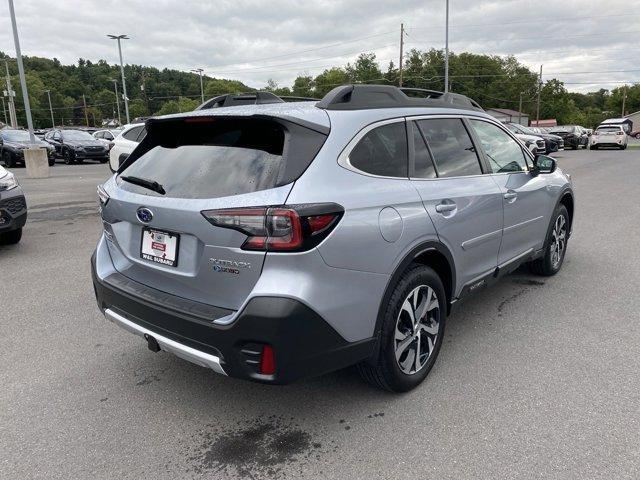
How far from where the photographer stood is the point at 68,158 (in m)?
23.8

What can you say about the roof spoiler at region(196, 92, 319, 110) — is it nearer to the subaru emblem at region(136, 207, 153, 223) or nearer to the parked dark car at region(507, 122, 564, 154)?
the subaru emblem at region(136, 207, 153, 223)

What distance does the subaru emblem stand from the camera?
8.81ft

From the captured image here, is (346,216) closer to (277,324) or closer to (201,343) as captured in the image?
(277,324)

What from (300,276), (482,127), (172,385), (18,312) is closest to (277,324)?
(300,276)

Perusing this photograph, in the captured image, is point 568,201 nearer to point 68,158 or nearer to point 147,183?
point 147,183

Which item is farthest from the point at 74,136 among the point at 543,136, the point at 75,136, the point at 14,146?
the point at 543,136

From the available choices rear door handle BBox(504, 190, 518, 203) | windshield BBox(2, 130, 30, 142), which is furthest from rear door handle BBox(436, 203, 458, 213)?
windshield BBox(2, 130, 30, 142)

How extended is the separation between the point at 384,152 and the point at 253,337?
1329mm

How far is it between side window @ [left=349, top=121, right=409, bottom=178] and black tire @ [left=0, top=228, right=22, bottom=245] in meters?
5.92

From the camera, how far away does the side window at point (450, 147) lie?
332 cm

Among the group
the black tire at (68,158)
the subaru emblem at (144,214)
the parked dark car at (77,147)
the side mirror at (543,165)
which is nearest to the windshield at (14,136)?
the parked dark car at (77,147)

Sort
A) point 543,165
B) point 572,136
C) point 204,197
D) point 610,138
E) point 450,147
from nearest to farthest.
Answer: point 204,197 < point 450,147 < point 543,165 < point 610,138 < point 572,136

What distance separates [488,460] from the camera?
2422 millimetres

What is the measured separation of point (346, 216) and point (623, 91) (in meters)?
135
